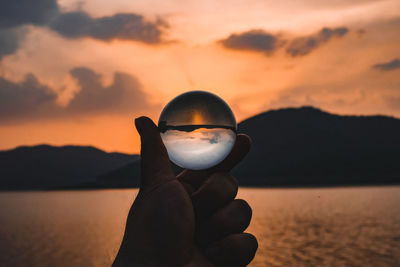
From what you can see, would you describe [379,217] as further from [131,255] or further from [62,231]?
[131,255]

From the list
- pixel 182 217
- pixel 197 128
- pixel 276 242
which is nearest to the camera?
pixel 182 217

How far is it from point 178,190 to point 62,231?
5194 centimetres

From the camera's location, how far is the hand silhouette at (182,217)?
11.7 ft

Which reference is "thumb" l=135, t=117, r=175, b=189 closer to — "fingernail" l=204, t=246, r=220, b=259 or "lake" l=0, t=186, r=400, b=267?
"fingernail" l=204, t=246, r=220, b=259

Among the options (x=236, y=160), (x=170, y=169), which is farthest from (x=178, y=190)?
(x=236, y=160)

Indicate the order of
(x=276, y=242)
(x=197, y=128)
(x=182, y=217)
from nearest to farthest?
(x=182, y=217), (x=197, y=128), (x=276, y=242)

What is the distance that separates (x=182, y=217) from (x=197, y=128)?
1000 millimetres

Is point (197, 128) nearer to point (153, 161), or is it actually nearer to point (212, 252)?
point (153, 161)

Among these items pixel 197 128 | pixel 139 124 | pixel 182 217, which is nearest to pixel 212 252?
pixel 182 217

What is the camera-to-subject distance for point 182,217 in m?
3.76

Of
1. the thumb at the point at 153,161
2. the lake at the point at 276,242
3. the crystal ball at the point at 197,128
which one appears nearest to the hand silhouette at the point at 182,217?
the thumb at the point at 153,161

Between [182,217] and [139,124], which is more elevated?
[139,124]

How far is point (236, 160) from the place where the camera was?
451 cm

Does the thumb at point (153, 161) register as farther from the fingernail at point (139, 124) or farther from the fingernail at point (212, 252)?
the fingernail at point (212, 252)
